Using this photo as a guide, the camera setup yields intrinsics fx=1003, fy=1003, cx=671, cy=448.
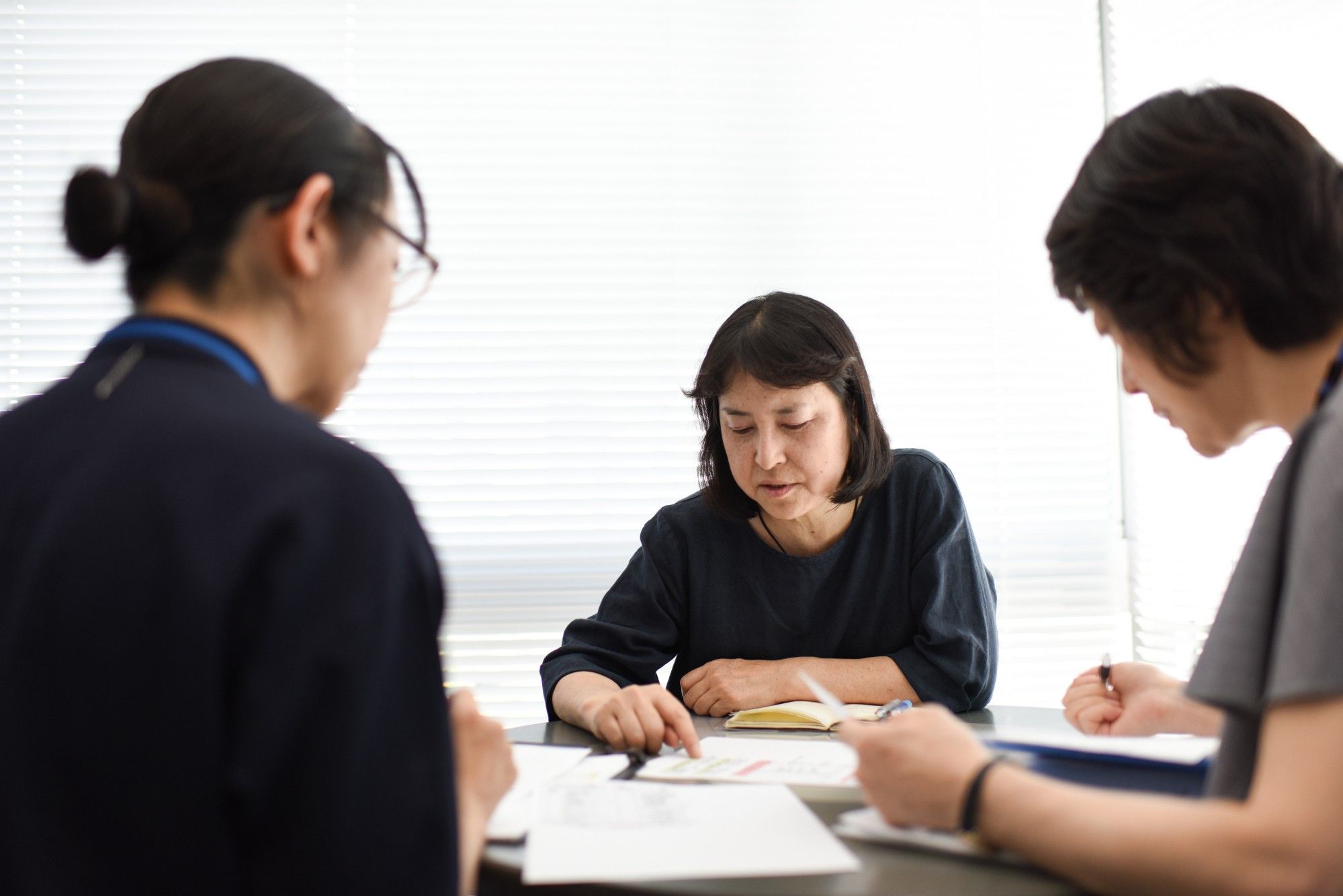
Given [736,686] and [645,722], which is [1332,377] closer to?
[645,722]

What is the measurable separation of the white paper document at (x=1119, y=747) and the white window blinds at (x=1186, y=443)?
4.85 feet

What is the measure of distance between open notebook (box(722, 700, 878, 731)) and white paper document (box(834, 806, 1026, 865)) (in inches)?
20.1

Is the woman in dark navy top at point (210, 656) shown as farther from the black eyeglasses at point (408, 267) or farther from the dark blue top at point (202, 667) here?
the black eyeglasses at point (408, 267)

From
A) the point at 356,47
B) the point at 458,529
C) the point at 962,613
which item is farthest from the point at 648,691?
the point at 356,47

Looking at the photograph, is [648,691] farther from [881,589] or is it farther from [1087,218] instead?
[1087,218]

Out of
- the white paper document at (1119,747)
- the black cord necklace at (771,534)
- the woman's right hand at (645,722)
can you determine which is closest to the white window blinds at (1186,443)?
the black cord necklace at (771,534)

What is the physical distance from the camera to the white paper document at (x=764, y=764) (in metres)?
1.13

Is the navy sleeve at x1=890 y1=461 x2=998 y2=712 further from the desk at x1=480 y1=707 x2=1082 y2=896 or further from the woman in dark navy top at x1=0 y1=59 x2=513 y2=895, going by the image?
the woman in dark navy top at x1=0 y1=59 x2=513 y2=895

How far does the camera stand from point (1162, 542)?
8.88ft

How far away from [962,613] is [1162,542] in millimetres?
1181

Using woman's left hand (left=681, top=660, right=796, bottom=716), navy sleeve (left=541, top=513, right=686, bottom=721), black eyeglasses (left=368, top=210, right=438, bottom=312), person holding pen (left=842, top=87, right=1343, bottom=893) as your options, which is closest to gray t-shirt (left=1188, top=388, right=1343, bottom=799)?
person holding pen (left=842, top=87, right=1343, bottom=893)

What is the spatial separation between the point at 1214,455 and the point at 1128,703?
42cm

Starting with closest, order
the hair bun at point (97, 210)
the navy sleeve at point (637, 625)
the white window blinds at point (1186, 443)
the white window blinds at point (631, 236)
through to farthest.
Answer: the hair bun at point (97, 210) < the navy sleeve at point (637, 625) < the white window blinds at point (1186, 443) < the white window blinds at point (631, 236)

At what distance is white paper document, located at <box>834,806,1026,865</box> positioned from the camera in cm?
83
